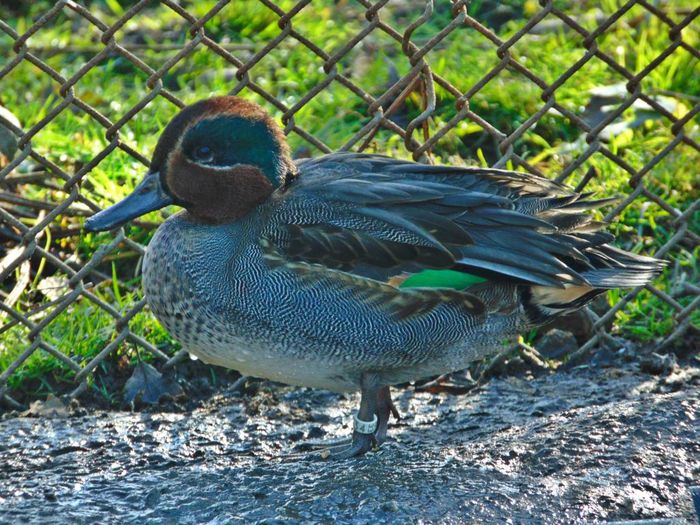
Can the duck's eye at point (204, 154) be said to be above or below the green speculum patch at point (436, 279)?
above

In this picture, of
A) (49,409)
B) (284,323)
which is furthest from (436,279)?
(49,409)

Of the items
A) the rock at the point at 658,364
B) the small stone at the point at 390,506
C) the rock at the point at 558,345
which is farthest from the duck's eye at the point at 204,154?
the rock at the point at 658,364

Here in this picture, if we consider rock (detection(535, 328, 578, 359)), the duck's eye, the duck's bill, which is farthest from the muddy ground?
the duck's eye

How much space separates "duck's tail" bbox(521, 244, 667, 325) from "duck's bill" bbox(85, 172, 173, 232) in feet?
3.77


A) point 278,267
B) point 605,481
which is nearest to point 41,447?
point 278,267

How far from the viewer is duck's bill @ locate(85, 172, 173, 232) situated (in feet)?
11.4

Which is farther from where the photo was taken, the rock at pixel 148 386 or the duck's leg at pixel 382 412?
the rock at pixel 148 386

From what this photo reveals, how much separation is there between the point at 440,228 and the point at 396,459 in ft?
2.32

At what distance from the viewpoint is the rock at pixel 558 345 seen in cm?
440

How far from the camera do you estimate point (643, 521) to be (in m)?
2.88

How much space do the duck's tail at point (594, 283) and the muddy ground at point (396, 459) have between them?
371mm

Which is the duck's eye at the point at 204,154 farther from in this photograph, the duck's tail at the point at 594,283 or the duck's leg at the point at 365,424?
the duck's tail at the point at 594,283

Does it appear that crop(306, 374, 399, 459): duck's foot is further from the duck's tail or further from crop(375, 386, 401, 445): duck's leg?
the duck's tail

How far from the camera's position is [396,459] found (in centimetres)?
347
